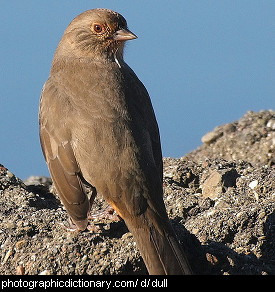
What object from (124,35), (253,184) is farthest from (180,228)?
(124,35)

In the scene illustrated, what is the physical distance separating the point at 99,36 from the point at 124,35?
272 mm

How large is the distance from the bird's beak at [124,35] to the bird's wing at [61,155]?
0.92 m

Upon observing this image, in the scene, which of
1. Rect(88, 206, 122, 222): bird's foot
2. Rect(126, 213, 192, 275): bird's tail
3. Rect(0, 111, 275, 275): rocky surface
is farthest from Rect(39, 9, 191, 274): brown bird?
Rect(88, 206, 122, 222): bird's foot

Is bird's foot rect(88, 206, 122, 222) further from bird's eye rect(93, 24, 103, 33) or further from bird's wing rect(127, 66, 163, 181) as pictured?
bird's eye rect(93, 24, 103, 33)

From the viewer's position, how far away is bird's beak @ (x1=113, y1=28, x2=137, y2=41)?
24.9ft

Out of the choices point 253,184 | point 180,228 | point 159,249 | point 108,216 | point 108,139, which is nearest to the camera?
point 159,249

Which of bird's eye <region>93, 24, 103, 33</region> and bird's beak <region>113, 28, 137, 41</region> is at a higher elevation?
bird's eye <region>93, 24, 103, 33</region>

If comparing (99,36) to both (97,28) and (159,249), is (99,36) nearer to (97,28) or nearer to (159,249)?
(97,28)

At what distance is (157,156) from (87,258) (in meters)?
1.23

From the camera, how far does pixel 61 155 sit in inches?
264

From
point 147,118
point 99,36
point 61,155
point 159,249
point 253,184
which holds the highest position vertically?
point 99,36

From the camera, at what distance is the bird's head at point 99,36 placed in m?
7.61
